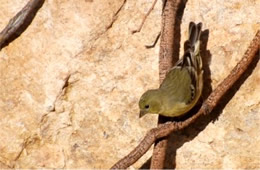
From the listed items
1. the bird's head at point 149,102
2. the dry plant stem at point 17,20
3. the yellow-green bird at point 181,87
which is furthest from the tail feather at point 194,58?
the dry plant stem at point 17,20

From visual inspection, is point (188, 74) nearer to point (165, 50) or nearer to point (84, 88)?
point (165, 50)

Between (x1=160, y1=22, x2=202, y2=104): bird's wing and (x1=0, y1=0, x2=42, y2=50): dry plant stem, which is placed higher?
(x1=0, y1=0, x2=42, y2=50): dry plant stem

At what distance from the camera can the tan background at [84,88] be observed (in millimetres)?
7414

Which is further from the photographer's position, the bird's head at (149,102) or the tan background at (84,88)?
the tan background at (84,88)

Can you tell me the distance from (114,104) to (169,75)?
0.48 m

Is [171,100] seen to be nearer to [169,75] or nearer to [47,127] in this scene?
[169,75]

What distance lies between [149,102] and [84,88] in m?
0.55

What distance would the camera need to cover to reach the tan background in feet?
24.3

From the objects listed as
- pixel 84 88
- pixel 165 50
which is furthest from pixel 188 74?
pixel 84 88

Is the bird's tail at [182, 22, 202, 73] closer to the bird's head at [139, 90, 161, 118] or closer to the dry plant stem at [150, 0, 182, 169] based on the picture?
the dry plant stem at [150, 0, 182, 169]

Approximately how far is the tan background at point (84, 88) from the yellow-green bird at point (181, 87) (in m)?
0.18

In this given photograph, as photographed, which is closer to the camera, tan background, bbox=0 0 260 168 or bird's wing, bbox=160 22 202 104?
bird's wing, bbox=160 22 202 104

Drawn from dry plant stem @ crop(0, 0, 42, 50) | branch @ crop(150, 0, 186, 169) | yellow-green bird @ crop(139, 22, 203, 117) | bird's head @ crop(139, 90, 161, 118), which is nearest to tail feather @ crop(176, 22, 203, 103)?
yellow-green bird @ crop(139, 22, 203, 117)

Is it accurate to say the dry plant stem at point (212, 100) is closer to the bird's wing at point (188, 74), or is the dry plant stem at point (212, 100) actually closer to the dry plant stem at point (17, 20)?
the bird's wing at point (188, 74)
